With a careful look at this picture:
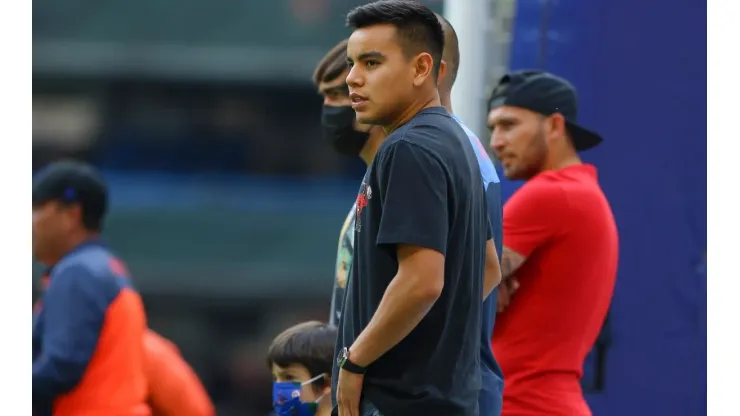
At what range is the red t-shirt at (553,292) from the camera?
3.45 metres

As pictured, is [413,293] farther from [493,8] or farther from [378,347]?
[493,8]

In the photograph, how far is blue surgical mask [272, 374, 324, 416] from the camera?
Result: 3.40m

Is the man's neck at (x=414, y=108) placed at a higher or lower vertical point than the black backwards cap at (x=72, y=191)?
higher

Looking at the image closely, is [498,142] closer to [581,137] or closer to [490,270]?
[581,137]

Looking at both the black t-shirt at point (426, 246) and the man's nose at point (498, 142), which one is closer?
the black t-shirt at point (426, 246)

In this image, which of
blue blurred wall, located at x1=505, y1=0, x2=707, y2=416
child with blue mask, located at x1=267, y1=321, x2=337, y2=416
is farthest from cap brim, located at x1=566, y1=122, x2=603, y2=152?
child with blue mask, located at x1=267, y1=321, x2=337, y2=416

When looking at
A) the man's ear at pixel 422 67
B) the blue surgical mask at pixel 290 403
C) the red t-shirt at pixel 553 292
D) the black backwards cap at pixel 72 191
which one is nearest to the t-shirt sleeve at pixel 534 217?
the red t-shirt at pixel 553 292

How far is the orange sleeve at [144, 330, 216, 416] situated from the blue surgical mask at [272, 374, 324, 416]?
99cm

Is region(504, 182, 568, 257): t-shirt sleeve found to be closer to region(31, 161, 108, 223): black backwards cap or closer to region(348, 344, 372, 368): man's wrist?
region(348, 344, 372, 368): man's wrist

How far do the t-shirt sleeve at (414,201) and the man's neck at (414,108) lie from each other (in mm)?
146

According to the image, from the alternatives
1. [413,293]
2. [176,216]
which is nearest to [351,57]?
[413,293]

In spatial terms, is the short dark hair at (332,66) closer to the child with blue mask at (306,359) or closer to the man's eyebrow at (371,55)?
the child with blue mask at (306,359)
